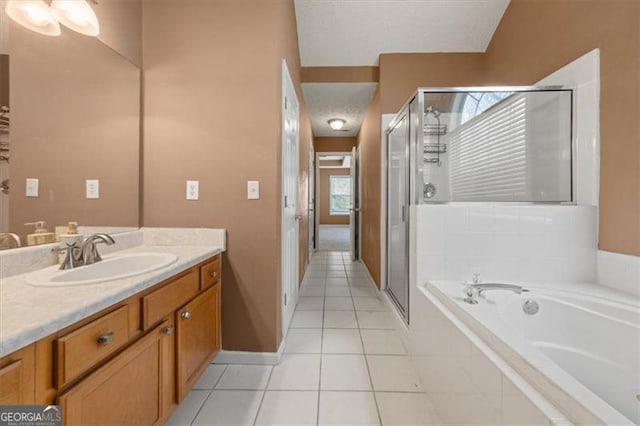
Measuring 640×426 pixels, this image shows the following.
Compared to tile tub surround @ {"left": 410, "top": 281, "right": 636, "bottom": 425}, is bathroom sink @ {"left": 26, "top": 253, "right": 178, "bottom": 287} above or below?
above

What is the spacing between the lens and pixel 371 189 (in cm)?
343

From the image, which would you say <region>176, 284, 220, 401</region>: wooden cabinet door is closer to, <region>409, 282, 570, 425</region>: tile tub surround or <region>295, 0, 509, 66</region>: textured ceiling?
<region>409, 282, 570, 425</region>: tile tub surround

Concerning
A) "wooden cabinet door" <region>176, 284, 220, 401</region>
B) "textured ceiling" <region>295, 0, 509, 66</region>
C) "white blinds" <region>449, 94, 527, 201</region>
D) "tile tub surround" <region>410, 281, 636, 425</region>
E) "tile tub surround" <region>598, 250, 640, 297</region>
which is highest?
"textured ceiling" <region>295, 0, 509, 66</region>

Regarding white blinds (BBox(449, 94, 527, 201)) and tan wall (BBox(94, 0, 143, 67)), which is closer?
tan wall (BBox(94, 0, 143, 67))

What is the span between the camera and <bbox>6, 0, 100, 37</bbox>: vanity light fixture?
1053mm

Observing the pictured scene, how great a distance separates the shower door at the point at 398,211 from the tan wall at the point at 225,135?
3.48 feet

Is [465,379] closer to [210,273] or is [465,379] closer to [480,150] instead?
[210,273]

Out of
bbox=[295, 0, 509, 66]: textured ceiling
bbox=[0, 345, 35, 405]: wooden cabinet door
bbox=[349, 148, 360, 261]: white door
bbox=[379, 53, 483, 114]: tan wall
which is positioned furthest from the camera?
bbox=[349, 148, 360, 261]: white door

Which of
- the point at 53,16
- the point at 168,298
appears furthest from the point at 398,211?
the point at 53,16

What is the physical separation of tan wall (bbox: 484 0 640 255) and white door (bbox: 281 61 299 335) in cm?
189

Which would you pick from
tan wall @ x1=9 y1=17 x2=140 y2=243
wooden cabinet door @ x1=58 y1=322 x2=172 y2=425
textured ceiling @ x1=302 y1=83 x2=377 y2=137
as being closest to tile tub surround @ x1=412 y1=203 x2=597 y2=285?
wooden cabinet door @ x1=58 y1=322 x2=172 y2=425

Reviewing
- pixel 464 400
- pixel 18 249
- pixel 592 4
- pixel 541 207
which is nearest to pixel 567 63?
pixel 592 4

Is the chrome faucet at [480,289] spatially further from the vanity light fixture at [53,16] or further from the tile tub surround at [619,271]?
the vanity light fixture at [53,16]

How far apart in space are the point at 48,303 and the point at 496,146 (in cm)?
281
